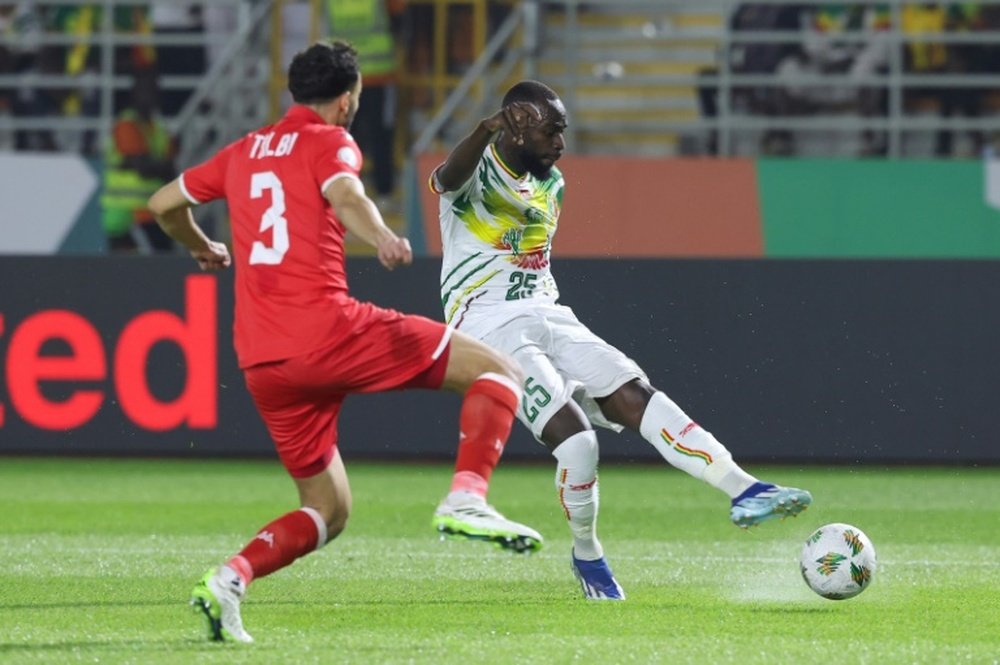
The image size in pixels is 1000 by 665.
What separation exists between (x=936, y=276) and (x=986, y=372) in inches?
29.9

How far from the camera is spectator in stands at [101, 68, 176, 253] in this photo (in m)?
17.5

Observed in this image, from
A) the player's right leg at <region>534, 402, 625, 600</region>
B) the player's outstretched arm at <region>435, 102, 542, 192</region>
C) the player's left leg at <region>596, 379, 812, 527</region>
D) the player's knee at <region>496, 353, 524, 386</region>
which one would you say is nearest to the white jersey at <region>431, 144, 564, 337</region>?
the player's outstretched arm at <region>435, 102, 542, 192</region>

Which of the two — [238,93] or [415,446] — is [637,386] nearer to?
[415,446]

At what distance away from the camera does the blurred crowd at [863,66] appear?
1727cm

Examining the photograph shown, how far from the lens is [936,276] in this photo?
1340 centimetres

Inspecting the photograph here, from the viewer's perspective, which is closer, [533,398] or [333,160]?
[333,160]

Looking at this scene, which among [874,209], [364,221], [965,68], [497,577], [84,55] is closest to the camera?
[364,221]

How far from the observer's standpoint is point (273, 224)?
6117mm

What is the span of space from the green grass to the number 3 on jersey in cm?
124

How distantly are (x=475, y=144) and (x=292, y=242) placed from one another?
45.8 inches

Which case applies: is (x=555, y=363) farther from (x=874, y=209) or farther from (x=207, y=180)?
(x=874, y=209)

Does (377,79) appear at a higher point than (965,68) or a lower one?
lower

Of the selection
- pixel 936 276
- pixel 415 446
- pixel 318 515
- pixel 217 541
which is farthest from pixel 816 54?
pixel 318 515

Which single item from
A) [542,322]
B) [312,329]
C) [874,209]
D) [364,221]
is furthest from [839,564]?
[874,209]
